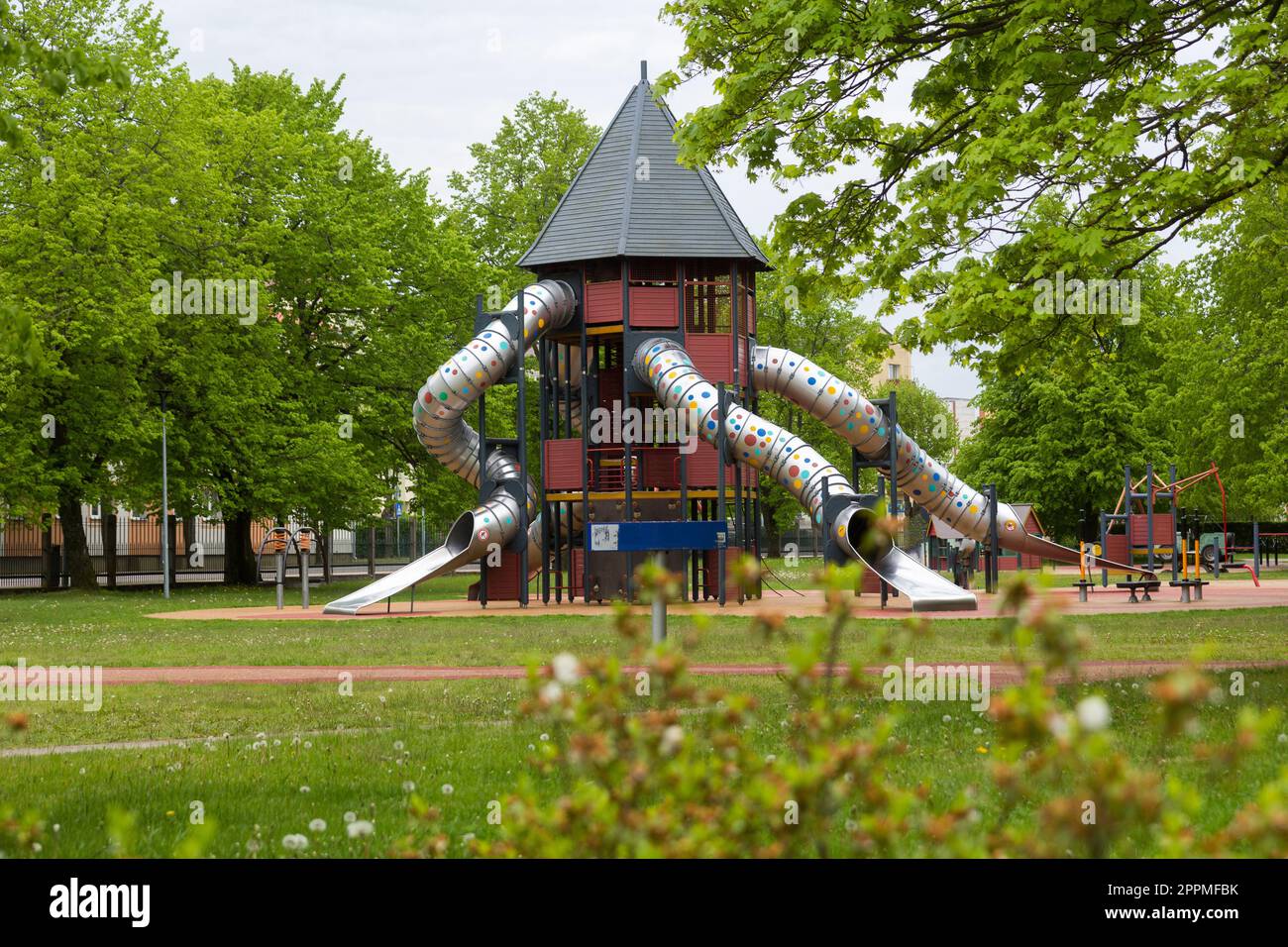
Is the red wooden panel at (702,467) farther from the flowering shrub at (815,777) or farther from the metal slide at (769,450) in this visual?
the flowering shrub at (815,777)

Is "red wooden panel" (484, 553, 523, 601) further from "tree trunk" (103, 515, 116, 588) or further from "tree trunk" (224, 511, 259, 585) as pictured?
"tree trunk" (103, 515, 116, 588)

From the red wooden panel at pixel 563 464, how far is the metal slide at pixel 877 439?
453 cm

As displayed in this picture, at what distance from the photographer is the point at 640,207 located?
31.6 m

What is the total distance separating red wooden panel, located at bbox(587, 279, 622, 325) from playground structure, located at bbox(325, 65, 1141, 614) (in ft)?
0.10

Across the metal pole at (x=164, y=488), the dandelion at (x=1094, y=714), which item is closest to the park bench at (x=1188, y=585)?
the metal pole at (x=164, y=488)

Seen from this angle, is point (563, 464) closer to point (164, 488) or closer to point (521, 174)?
point (164, 488)

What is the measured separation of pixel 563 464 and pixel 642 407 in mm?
2693

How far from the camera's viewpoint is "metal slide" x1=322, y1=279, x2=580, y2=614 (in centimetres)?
2966

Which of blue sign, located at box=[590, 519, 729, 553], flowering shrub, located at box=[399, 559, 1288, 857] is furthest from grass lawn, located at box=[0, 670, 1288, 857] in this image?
blue sign, located at box=[590, 519, 729, 553]

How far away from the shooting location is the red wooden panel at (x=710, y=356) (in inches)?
1207

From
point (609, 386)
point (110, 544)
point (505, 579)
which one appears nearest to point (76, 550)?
point (110, 544)

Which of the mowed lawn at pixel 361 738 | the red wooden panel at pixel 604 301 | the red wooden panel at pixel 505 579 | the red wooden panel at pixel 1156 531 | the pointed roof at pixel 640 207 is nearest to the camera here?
the mowed lawn at pixel 361 738
